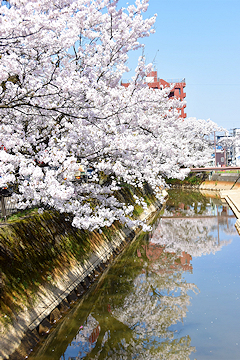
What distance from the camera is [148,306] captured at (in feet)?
42.3

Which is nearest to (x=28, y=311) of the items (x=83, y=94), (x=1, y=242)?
(x=1, y=242)

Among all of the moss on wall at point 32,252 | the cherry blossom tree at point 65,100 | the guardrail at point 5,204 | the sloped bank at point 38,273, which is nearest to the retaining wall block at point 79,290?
the sloped bank at point 38,273

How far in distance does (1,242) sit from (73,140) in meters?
4.36

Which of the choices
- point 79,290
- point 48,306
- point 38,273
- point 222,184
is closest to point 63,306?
point 48,306

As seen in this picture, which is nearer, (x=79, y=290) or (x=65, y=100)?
(x=65, y=100)

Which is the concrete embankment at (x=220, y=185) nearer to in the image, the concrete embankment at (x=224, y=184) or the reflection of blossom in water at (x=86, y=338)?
the concrete embankment at (x=224, y=184)

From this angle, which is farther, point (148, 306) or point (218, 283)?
point (218, 283)

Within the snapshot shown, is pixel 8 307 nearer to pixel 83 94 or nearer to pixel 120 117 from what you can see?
pixel 83 94

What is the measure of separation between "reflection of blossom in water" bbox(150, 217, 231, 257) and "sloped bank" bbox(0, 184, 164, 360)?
21.8 feet

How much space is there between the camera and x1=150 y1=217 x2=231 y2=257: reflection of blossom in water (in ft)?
71.1

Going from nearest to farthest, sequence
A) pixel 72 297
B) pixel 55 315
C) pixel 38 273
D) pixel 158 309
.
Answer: pixel 38 273
pixel 55 315
pixel 158 309
pixel 72 297

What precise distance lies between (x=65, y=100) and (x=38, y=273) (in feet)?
18.4

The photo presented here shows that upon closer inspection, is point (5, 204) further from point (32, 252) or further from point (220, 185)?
point (220, 185)

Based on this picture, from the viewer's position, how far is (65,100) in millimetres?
10742
